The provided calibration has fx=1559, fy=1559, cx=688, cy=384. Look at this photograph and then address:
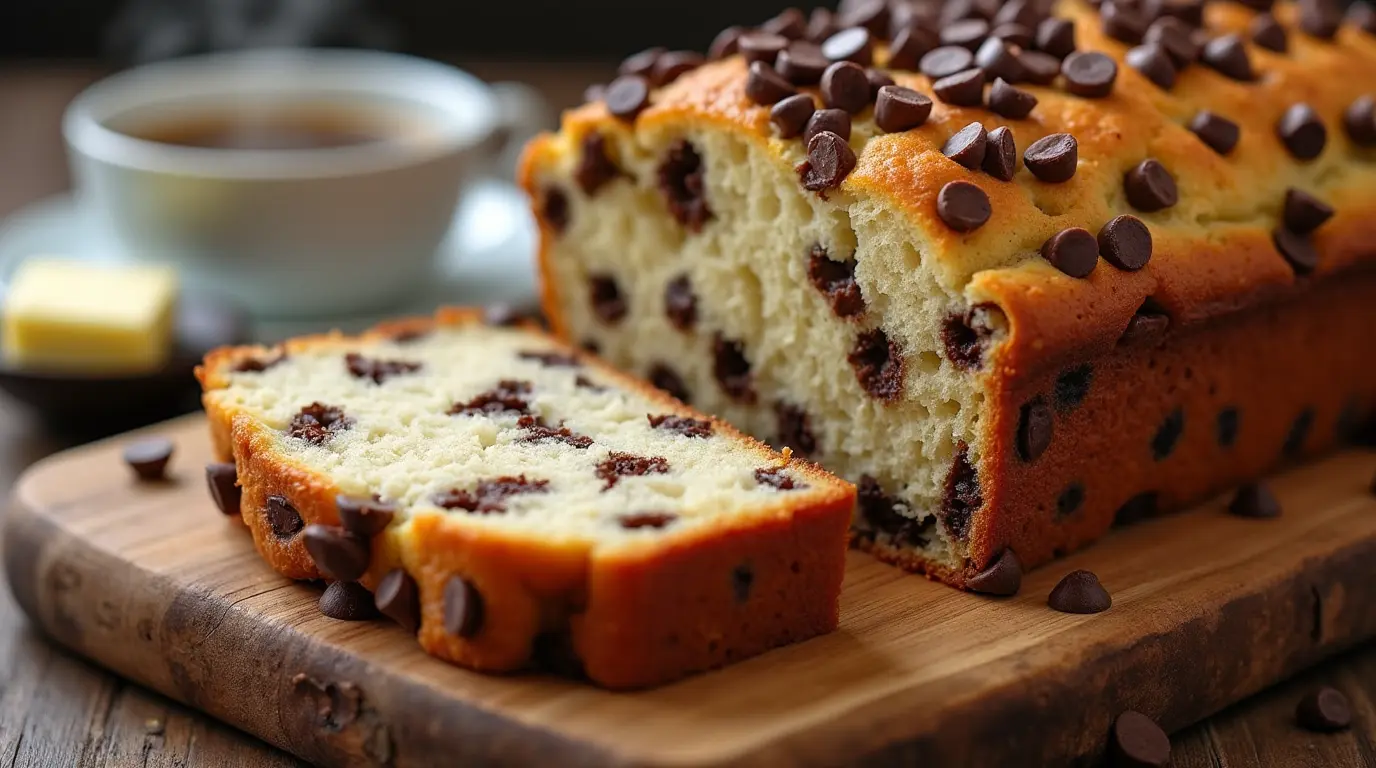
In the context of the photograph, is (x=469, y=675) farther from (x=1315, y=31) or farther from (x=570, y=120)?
(x=1315, y=31)

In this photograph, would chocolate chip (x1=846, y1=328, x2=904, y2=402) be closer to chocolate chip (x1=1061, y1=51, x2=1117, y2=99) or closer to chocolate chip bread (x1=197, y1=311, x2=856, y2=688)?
chocolate chip bread (x1=197, y1=311, x2=856, y2=688)

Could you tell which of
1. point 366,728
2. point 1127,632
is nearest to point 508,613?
point 366,728

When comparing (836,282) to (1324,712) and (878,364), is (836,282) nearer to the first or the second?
(878,364)

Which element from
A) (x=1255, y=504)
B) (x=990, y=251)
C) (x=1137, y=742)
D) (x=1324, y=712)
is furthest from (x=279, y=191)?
(x=1324, y=712)

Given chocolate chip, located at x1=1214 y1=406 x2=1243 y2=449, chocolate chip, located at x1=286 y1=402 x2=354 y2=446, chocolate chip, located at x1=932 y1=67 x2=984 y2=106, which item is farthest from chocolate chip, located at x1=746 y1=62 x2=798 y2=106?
chocolate chip, located at x1=1214 y1=406 x2=1243 y2=449

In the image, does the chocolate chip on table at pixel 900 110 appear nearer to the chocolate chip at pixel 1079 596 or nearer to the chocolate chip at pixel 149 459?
the chocolate chip at pixel 1079 596

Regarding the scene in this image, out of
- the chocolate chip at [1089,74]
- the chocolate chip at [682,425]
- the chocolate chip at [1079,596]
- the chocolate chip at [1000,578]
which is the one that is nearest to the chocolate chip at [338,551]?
the chocolate chip at [682,425]

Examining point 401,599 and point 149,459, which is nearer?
point 401,599
